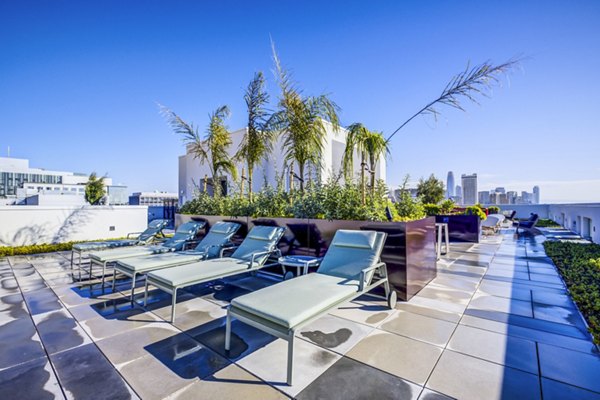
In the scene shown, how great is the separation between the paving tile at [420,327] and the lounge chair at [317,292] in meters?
0.32

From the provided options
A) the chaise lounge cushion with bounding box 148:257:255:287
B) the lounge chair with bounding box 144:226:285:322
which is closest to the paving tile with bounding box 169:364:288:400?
the lounge chair with bounding box 144:226:285:322

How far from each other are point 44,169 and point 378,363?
230 ft

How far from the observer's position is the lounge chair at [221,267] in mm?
3322

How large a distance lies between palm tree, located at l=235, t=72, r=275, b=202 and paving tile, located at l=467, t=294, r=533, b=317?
15.9ft

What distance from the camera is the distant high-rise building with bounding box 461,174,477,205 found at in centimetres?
2880

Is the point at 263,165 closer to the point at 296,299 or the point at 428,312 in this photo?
the point at 428,312

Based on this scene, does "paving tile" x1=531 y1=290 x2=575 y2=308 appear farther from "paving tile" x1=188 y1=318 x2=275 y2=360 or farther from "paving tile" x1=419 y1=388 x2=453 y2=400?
"paving tile" x1=188 y1=318 x2=275 y2=360

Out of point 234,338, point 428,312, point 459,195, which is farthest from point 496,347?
point 459,195

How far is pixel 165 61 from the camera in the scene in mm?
8664

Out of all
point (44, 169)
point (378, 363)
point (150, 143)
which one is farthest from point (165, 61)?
point (44, 169)

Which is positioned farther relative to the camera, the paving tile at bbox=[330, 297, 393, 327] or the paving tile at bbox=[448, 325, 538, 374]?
the paving tile at bbox=[330, 297, 393, 327]

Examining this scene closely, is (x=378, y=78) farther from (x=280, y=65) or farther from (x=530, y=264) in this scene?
(x=530, y=264)

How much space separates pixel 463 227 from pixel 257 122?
25.6 feet

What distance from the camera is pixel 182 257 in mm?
4602
